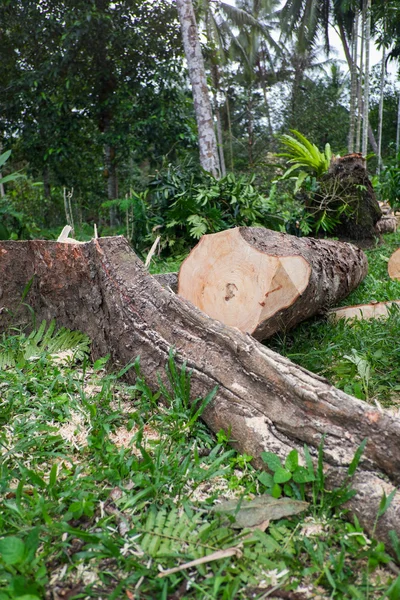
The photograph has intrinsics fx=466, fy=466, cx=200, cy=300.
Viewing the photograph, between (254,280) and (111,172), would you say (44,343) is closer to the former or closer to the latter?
(254,280)

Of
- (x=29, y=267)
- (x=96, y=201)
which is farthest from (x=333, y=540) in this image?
(x=96, y=201)

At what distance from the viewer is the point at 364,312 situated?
321 cm

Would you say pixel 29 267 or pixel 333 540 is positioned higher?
pixel 29 267

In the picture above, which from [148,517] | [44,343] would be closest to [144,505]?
[148,517]

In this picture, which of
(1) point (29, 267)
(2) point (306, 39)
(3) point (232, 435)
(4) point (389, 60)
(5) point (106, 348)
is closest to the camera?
(3) point (232, 435)

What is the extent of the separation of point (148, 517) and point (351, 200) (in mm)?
5641

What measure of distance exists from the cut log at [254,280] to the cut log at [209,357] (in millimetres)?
535

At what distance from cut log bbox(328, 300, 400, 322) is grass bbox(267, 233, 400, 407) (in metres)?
0.07

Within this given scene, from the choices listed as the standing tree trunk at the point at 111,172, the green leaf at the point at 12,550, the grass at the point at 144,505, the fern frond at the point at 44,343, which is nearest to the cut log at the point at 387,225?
the grass at the point at 144,505

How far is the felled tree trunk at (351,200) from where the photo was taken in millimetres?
6156

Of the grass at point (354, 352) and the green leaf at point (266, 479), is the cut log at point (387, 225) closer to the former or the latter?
the grass at point (354, 352)

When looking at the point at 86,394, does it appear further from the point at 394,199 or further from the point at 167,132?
the point at 167,132

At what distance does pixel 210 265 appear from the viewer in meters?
2.75

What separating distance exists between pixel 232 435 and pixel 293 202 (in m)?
5.29
